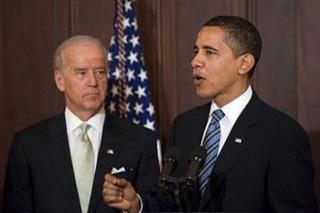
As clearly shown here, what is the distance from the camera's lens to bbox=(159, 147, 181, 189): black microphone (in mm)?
2072

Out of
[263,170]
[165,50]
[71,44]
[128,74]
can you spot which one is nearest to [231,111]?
[263,170]

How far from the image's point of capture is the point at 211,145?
2725mm

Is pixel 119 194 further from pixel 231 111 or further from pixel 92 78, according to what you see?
pixel 92 78

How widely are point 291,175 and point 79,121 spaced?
1.01m

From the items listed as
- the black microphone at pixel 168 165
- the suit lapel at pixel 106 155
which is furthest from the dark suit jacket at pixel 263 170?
the suit lapel at pixel 106 155

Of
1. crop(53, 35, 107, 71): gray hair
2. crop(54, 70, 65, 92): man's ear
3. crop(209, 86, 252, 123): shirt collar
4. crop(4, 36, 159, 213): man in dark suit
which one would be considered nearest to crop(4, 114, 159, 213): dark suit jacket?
crop(4, 36, 159, 213): man in dark suit

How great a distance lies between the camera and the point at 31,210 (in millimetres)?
2938

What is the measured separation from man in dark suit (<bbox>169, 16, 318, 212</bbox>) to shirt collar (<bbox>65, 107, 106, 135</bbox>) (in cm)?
40

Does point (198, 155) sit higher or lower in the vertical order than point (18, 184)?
higher

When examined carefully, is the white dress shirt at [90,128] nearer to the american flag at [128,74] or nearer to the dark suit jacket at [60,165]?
the dark suit jacket at [60,165]

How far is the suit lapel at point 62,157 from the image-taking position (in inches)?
116

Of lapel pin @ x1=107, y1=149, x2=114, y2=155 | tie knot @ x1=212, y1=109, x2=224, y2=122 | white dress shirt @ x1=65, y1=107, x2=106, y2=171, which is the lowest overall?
lapel pin @ x1=107, y1=149, x2=114, y2=155

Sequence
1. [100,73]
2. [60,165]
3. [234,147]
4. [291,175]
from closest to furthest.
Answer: [291,175], [234,147], [60,165], [100,73]

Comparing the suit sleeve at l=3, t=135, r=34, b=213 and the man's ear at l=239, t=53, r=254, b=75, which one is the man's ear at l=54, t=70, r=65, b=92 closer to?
the suit sleeve at l=3, t=135, r=34, b=213
